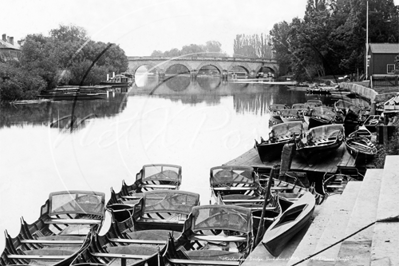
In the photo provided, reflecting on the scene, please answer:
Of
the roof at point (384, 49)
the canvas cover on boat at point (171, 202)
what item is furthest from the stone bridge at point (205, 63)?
the canvas cover on boat at point (171, 202)

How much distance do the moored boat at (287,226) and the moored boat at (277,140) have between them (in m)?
7.99

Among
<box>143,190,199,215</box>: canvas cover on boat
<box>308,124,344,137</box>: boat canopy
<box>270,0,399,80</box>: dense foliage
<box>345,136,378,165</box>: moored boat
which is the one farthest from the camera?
<box>270,0,399,80</box>: dense foliage

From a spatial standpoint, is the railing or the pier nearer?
the pier

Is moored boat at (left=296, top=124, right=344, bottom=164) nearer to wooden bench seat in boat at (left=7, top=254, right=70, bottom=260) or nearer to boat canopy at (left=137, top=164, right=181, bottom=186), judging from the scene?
boat canopy at (left=137, top=164, right=181, bottom=186)

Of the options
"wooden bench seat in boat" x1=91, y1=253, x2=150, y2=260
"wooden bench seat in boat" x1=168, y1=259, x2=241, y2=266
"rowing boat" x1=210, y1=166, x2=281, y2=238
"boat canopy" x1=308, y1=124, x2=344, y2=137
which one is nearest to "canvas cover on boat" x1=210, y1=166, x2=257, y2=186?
"rowing boat" x1=210, y1=166, x2=281, y2=238

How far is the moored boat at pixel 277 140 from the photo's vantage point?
1759 centimetres

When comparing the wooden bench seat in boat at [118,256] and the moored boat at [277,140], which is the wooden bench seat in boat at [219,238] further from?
the moored boat at [277,140]

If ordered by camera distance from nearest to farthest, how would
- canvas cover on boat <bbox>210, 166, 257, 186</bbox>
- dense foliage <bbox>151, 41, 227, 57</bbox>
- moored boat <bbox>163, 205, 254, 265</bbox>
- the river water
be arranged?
moored boat <bbox>163, 205, 254, 265</bbox> → canvas cover on boat <bbox>210, 166, 257, 186</bbox> → the river water → dense foliage <bbox>151, 41, 227, 57</bbox>

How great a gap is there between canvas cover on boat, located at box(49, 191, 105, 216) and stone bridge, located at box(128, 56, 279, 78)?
78.3 m

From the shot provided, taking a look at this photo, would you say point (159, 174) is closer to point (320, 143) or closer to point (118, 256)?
point (118, 256)

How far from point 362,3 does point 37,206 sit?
183 feet

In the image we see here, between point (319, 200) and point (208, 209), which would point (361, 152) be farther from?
point (208, 209)

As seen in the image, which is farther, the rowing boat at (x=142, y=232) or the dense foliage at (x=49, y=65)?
the dense foliage at (x=49, y=65)

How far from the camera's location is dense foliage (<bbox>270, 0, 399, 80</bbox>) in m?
63.8
